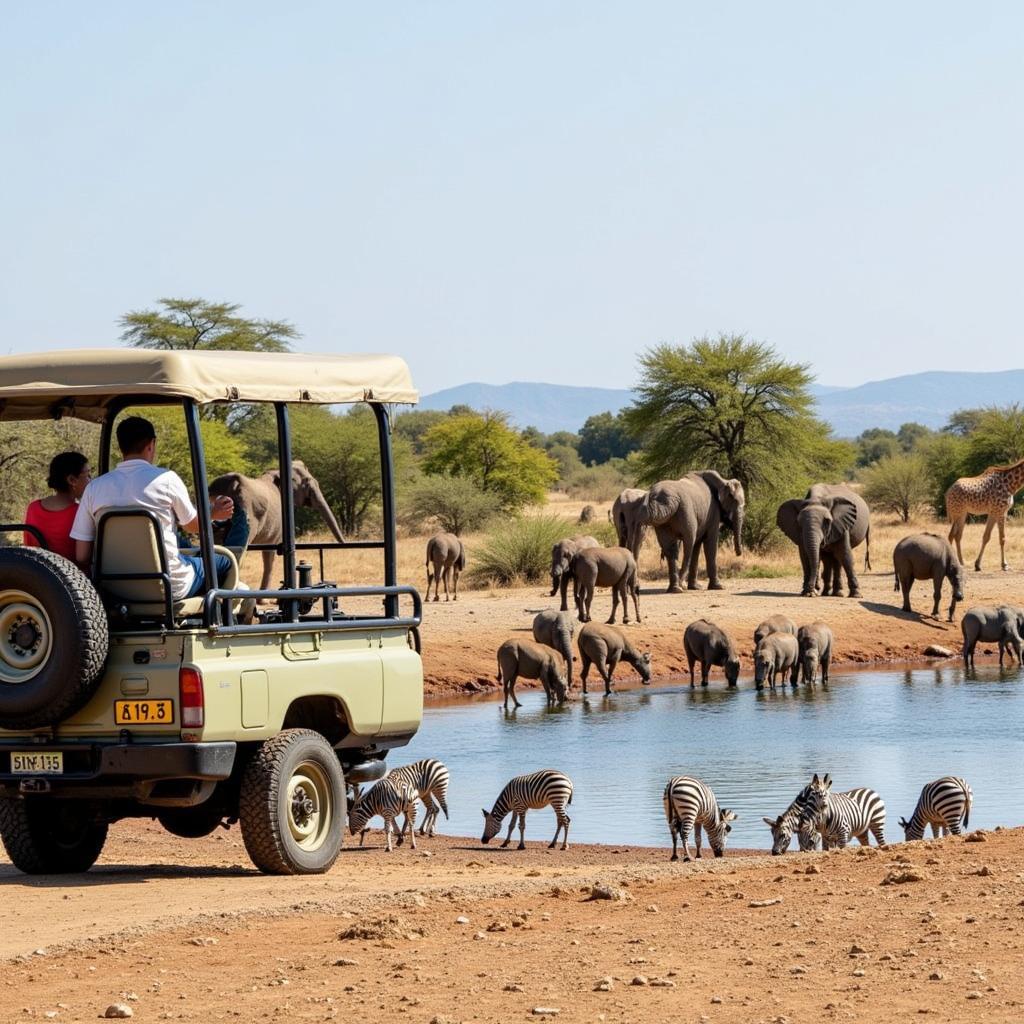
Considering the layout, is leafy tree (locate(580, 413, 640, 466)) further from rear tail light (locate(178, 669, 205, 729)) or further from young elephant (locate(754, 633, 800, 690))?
rear tail light (locate(178, 669, 205, 729))

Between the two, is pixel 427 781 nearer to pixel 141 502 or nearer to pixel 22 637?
pixel 141 502

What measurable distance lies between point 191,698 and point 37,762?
879 mm

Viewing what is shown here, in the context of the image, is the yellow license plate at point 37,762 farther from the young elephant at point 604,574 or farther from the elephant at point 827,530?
the elephant at point 827,530

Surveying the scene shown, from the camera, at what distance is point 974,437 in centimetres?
5756

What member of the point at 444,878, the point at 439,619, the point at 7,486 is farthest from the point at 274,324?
the point at 444,878

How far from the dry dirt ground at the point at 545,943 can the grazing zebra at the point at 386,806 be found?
16.5 ft

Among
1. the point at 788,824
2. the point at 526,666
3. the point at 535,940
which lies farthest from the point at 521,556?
the point at 535,940

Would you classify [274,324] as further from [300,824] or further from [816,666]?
[300,824]

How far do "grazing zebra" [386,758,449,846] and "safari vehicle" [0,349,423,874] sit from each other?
5.28m

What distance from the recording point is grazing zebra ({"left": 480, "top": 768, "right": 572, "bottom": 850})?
15375mm

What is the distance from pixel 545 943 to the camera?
7.78m

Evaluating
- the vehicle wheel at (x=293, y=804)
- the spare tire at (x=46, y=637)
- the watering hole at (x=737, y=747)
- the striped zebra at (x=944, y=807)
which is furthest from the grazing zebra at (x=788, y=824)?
the spare tire at (x=46, y=637)

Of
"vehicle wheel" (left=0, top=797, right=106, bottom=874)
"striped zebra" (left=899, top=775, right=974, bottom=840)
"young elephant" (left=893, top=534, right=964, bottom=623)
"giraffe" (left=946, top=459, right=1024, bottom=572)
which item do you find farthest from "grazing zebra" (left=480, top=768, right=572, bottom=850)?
"giraffe" (left=946, top=459, right=1024, bottom=572)

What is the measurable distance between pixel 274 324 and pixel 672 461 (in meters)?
23.2
